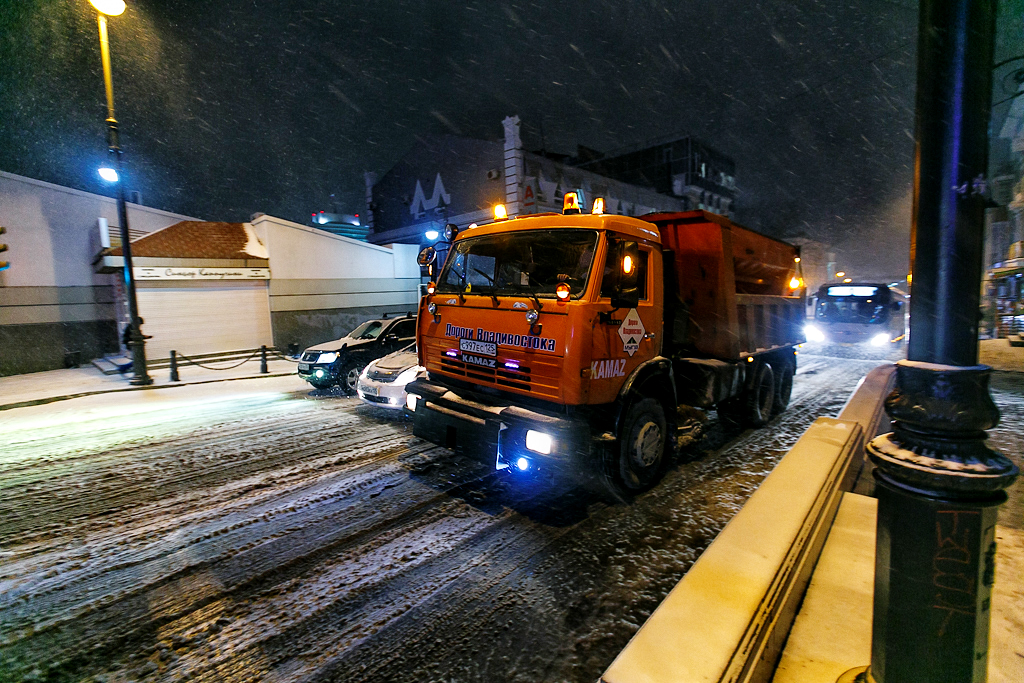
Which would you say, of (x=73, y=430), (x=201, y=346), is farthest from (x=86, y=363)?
(x=73, y=430)

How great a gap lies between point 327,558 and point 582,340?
280cm

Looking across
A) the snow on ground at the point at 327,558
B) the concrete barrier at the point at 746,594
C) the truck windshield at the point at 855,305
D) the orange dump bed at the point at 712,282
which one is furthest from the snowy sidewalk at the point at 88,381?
Result: the truck windshield at the point at 855,305

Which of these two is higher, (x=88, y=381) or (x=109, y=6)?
(x=109, y=6)

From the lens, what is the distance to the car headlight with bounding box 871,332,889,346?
18.1m

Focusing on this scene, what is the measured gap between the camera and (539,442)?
13.8 feet

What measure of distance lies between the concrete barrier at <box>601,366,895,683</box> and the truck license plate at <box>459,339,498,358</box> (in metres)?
2.61

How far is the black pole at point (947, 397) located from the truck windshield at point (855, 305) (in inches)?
808

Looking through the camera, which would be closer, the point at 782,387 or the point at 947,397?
the point at 947,397

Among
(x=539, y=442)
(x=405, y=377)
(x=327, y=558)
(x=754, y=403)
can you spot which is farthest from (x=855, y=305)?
(x=327, y=558)

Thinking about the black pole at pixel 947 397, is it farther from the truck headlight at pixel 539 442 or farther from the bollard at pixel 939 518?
the truck headlight at pixel 539 442

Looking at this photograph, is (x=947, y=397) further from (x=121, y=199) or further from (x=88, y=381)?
(x=88, y=381)

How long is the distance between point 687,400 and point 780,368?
336 cm

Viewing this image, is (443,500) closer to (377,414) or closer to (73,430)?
(377,414)

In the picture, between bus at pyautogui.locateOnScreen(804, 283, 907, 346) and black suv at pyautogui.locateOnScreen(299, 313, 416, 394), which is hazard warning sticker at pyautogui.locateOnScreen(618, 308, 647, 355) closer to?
black suv at pyautogui.locateOnScreen(299, 313, 416, 394)
